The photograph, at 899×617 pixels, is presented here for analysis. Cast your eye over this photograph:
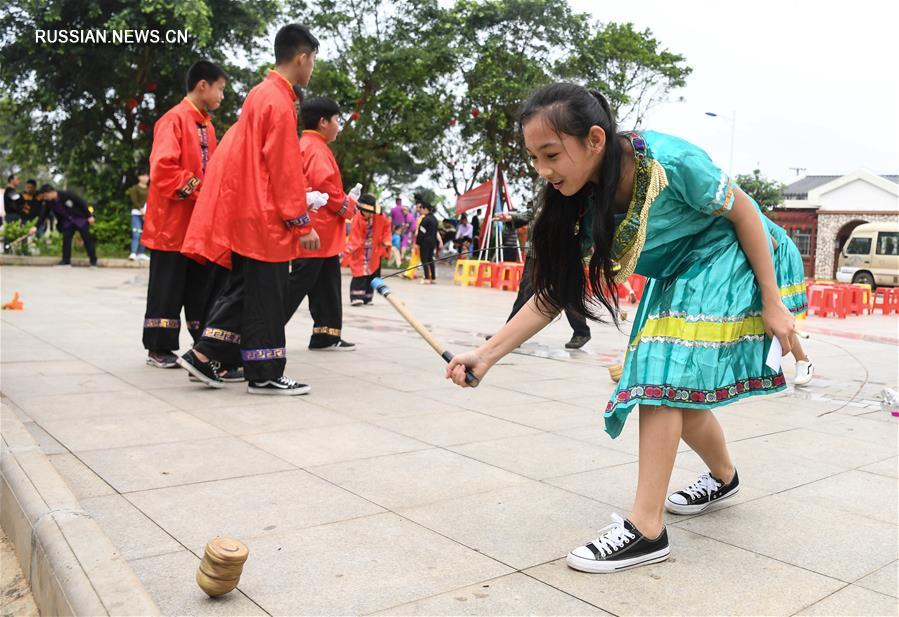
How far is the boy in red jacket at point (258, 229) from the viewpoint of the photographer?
4707 millimetres

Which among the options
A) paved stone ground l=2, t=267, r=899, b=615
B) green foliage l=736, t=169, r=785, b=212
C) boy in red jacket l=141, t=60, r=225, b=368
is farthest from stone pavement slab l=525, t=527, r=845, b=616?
green foliage l=736, t=169, r=785, b=212

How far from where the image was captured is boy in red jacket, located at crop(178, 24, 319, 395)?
185 inches

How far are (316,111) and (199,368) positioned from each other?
87.0 inches

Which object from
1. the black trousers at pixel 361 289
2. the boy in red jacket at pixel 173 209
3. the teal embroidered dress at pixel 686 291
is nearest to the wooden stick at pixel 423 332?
the teal embroidered dress at pixel 686 291

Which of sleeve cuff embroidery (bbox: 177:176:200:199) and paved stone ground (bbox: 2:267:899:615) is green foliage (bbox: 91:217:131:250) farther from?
sleeve cuff embroidery (bbox: 177:176:200:199)

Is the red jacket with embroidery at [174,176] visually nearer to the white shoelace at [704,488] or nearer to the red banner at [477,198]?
the white shoelace at [704,488]

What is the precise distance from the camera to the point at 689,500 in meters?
2.92

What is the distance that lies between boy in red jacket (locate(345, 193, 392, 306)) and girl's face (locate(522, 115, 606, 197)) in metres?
7.85

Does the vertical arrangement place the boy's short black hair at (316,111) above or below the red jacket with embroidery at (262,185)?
above

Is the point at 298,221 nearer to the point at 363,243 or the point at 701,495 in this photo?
the point at 701,495

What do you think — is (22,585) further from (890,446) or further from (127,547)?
(890,446)

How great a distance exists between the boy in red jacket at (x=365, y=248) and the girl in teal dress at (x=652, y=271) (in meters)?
7.70

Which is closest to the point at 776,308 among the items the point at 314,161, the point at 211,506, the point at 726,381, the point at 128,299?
the point at 726,381

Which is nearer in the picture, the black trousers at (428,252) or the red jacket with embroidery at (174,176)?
the red jacket with embroidery at (174,176)
